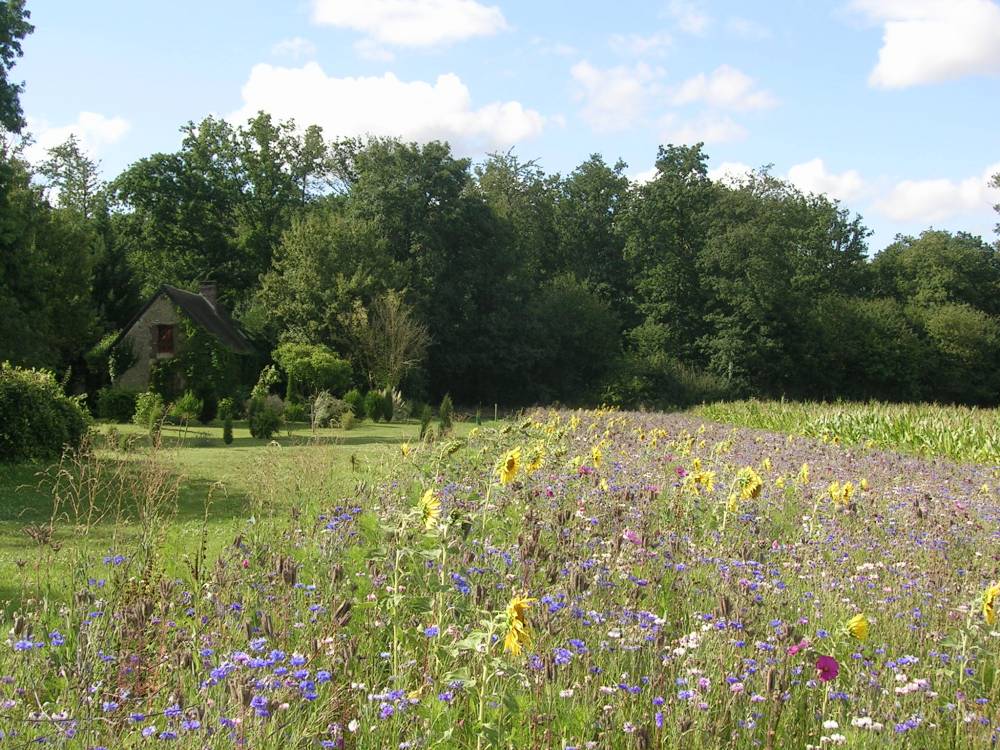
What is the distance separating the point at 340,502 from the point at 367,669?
2586mm

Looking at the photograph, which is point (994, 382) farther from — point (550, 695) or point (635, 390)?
point (550, 695)

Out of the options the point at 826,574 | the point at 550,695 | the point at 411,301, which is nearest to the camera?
the point at 550,695

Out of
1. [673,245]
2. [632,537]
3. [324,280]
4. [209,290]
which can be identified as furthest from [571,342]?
[632,537]

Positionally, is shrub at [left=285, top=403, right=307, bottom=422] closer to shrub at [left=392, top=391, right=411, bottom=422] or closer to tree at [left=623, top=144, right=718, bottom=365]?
shrub at [left=392, top=391, right=411, bottom=422]

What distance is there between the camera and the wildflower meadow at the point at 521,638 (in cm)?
270

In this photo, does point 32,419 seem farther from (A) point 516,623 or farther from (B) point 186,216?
(B) point 186,216

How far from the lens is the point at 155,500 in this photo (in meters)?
7.38

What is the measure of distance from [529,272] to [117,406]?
22056 mm

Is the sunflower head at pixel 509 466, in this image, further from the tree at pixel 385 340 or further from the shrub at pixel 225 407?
the tree at pixel 385 340

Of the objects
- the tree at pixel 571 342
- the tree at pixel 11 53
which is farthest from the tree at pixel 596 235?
the tree at pixel 11 53

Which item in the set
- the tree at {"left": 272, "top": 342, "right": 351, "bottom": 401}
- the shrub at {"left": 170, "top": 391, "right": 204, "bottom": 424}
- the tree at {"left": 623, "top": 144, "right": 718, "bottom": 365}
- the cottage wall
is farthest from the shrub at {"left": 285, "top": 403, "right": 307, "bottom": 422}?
the tree at {"left": 623, "top": 144, "right": 718, "bottom": 365}

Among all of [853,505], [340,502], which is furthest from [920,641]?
[340,502]

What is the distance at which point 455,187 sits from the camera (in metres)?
37.5

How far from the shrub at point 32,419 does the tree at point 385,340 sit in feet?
56.7
